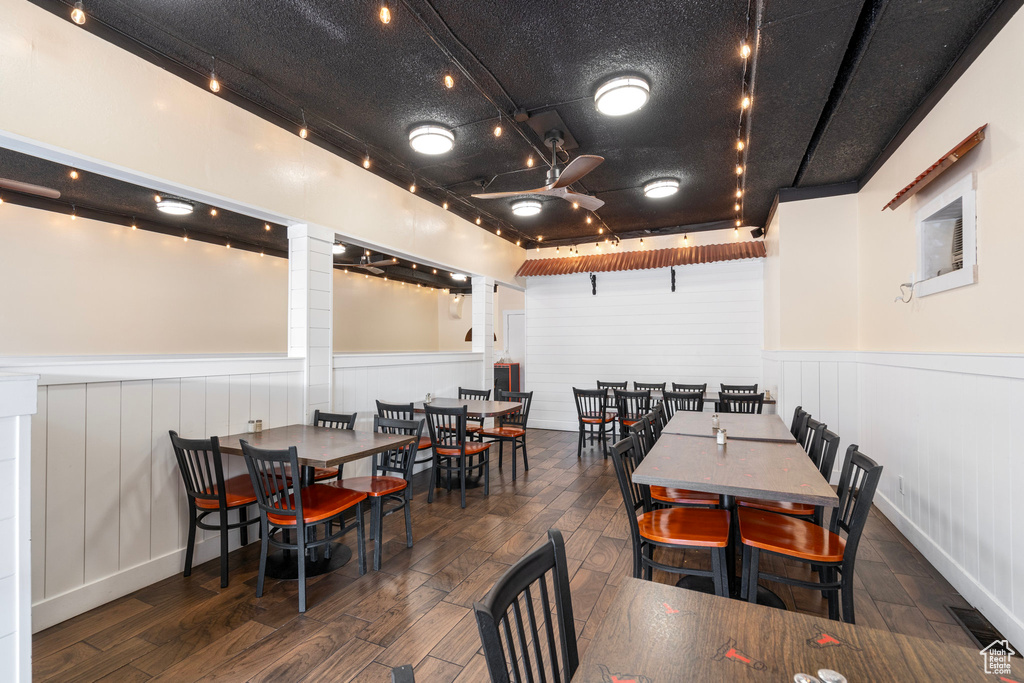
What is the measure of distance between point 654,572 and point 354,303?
7736mm

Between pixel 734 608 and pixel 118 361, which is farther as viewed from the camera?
pixel 118 361

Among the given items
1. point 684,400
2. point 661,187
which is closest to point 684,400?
point 684,400

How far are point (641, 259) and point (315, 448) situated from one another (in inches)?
213

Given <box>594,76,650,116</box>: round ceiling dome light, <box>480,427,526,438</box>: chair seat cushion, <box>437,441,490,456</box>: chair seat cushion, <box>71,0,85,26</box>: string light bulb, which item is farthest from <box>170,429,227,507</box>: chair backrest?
<box>594,76,650,116</box>: round ceiling dome light

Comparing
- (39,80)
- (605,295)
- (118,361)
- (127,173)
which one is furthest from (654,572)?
(605,295)

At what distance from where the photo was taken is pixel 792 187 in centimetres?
490

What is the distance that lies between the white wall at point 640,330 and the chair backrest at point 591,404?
108cm

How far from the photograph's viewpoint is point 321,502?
2.87m

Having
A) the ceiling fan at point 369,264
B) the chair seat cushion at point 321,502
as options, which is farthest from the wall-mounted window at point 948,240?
the ceiling fan at point 369,264

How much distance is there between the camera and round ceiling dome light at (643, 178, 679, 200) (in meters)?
4.94

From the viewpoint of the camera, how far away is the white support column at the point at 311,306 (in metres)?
3.90

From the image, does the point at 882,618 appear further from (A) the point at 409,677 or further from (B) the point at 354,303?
(B) the point at 354,303

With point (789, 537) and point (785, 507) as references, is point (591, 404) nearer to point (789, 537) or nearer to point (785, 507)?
point (785, 507)

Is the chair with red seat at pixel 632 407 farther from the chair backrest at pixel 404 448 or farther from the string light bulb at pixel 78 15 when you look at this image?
the string light bulb at pixel 78 15
